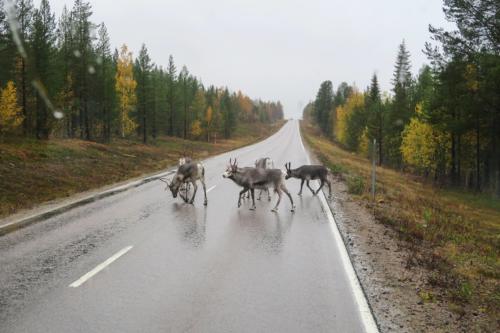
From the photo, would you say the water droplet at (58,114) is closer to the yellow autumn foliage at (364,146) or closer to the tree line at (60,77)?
the tree line at (60,77)

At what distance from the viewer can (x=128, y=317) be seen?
5078 mm

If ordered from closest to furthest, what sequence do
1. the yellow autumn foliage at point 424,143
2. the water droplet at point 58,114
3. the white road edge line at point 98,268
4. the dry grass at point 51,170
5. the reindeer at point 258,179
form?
the white road edge line at point 98,268, the reindeer at point 258,179, the dry grass at point 51,170, the yellow autumn foliage at point 424,143, the water droplet at point 58,114

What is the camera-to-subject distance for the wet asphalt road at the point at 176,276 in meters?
5.02

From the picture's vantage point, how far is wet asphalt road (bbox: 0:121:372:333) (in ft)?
16.5

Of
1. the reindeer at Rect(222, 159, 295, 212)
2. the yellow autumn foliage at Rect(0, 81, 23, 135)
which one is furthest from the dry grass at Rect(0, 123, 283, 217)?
the reindeer at Rect(222, 159, 295, 212)

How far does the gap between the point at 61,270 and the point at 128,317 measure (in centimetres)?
243

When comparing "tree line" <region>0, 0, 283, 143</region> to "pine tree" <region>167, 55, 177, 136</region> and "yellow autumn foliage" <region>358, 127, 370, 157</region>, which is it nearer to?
"pine tree" <region>167, 55, 177, 136</region>

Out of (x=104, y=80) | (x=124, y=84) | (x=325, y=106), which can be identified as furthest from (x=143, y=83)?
(x=325, y=106)

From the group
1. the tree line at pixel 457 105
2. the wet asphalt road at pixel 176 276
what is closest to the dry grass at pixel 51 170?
the wet asphalt road at pixel 176 276

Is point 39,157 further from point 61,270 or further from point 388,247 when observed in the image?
point 388,247

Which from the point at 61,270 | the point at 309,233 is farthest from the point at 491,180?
the point at 61,270

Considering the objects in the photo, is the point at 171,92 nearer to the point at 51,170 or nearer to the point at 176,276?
the point at 51,170

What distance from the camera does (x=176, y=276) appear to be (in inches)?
259

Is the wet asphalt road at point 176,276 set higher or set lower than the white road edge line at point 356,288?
higher
